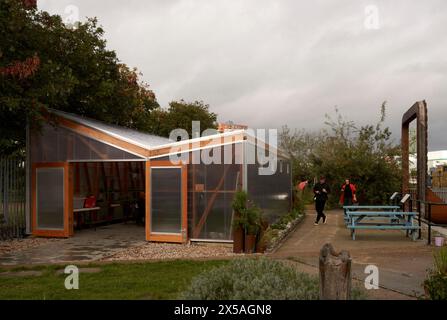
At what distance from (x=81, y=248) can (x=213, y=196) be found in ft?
11.8

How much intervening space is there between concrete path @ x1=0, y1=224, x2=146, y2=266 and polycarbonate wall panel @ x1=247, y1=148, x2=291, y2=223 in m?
3.41

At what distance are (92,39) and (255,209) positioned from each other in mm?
10714

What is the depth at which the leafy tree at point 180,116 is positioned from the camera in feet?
132

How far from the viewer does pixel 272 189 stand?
15875 mm

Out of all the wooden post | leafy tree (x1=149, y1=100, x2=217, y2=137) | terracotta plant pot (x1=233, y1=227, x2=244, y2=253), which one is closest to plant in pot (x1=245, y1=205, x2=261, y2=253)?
terracotta plant pot (x1=233, y1=227, x2=244, y2=253)

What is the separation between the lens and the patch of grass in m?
6.98

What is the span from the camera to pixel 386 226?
39.6ft

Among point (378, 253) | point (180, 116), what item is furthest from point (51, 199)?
point (180, 116)

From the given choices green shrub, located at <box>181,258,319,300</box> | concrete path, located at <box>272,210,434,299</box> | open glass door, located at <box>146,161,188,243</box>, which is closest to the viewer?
green shrub, located at <box>181,258,319,300</box>

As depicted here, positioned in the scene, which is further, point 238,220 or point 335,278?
point 238,220

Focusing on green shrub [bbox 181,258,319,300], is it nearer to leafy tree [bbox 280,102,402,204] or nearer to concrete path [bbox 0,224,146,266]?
concrete path [bbox 0,224,146,266]

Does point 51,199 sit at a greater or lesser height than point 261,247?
greater

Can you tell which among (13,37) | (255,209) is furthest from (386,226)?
(13,37)

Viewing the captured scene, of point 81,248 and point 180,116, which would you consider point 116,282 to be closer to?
point 81,248
